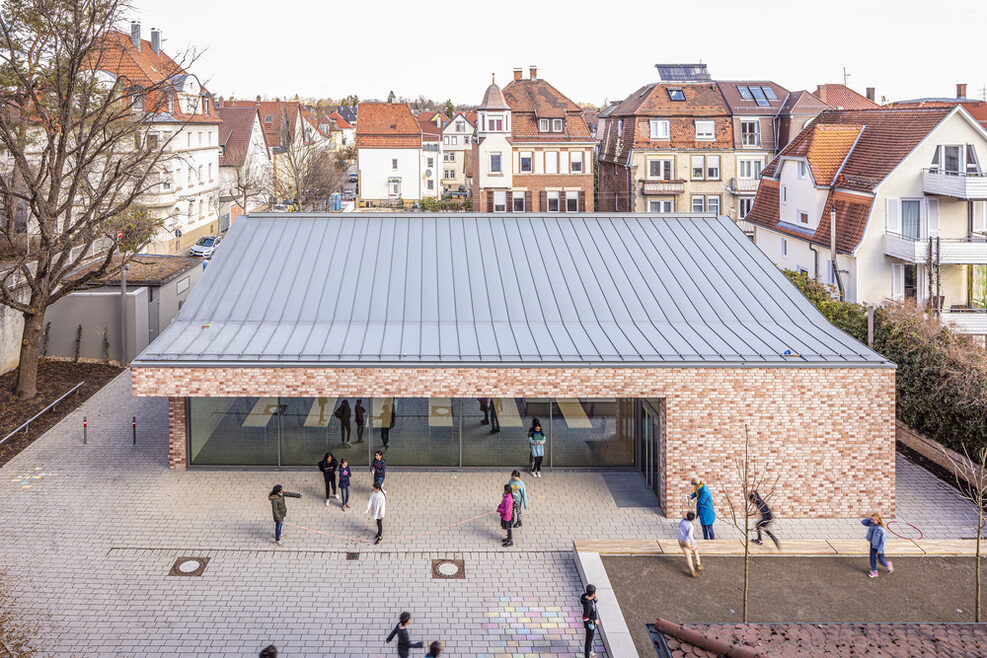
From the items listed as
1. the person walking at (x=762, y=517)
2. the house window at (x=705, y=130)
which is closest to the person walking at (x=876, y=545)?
the person walking at (x=762, y=517)

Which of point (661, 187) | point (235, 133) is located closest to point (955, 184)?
point (661, 187)

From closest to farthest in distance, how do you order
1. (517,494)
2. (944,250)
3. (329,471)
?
1. (517,494)
2. (329,471)
3. (944,250)

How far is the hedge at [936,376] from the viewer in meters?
18.8

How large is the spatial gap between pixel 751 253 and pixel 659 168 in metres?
34.0

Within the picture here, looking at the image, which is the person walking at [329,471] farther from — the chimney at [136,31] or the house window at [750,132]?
the house window at [750,132]

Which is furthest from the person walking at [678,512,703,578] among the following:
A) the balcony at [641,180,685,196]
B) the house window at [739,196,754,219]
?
the house window at [739,196,754,219]

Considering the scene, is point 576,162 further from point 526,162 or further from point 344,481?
point 344,481

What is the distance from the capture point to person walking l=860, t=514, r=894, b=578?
1475cm

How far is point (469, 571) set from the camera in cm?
1520

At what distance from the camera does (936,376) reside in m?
20.1

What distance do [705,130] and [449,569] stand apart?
46.1 m

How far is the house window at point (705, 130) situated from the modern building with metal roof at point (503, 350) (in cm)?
3328

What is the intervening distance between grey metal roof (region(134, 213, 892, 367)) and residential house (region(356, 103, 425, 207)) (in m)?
55.0

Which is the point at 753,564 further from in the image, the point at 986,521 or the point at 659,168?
the point at 659,168
